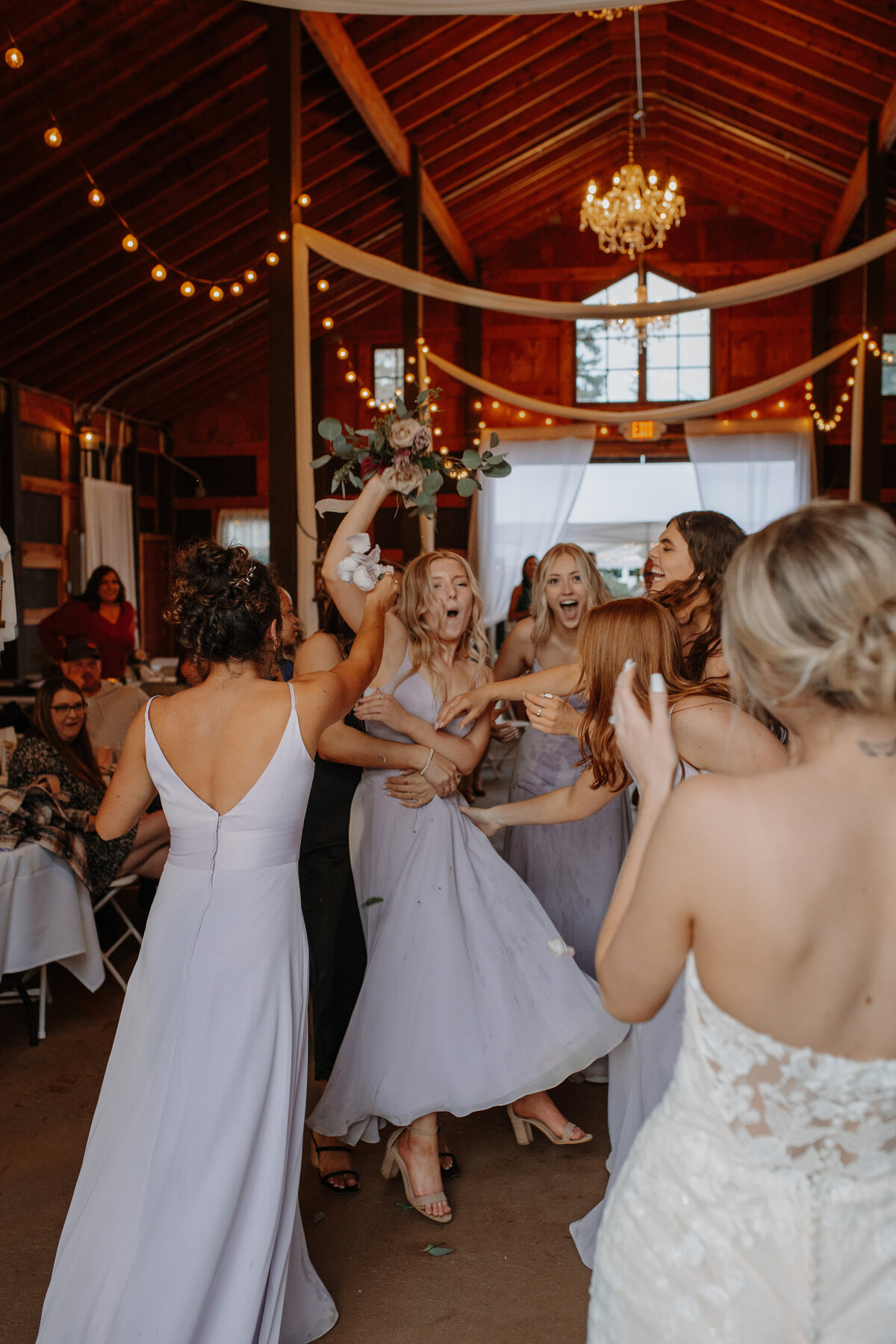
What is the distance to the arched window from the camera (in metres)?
13.1

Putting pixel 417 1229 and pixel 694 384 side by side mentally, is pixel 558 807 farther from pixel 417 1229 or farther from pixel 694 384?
pixel 694 384

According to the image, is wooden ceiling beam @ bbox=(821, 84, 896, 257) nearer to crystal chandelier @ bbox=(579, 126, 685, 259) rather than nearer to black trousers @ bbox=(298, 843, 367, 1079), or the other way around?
crystal chandelier @ bbox=(579, 126, 685, 259)

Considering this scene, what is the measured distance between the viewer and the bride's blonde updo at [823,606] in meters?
1.01

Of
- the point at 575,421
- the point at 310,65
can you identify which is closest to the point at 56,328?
the point at 310,65

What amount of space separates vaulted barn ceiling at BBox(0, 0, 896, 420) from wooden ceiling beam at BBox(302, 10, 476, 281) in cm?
15

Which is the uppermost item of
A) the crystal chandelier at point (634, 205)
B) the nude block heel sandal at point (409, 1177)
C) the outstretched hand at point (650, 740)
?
the crystal chandelier at point (634, 205)

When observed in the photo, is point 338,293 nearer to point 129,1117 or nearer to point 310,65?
point 310,65

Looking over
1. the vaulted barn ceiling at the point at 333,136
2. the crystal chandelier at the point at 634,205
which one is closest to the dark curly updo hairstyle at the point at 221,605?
the vaulted barn ceiling at the point at 333,136

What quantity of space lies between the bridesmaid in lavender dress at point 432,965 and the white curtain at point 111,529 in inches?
351

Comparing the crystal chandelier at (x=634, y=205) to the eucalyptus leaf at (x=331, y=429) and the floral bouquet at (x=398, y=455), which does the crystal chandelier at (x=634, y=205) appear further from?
the eucalyptus leaf at (x=331, y=429)

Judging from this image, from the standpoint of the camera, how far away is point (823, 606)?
1.01m

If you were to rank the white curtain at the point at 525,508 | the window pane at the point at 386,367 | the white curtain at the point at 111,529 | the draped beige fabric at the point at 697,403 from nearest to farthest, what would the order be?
the draped beige fabric at the point at 697,403 < the white curtain at the point at 111,529 < the white curtain at the point at 525,508 < the window pane at the point at 386,367

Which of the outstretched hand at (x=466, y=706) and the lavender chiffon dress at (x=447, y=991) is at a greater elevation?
the outstretched hand at (x=466, y=706)

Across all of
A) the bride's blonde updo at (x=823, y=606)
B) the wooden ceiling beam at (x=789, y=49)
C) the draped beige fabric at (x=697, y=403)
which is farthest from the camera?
the draped beige fabric at (x=697, y=403)
